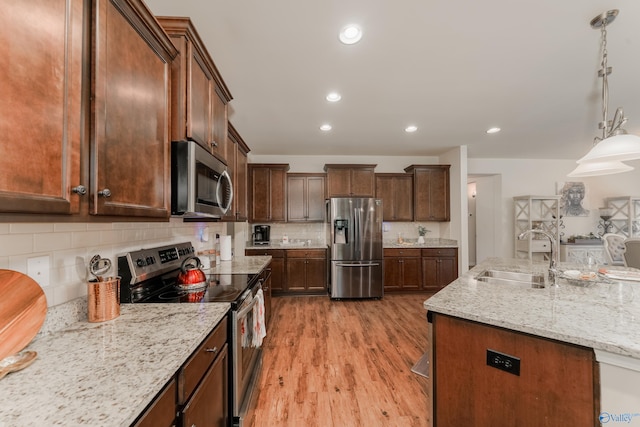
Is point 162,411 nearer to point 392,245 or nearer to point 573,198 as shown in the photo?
point 392,245

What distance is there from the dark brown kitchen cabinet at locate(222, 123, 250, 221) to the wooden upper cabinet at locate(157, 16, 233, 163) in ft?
2.67

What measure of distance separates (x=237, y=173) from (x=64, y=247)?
73.2 inches

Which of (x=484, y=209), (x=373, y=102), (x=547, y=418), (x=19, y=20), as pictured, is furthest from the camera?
(x=484, y=209)

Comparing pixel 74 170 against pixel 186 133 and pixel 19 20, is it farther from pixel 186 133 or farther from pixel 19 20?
pixel 186 133

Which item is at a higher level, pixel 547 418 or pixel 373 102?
pixel 373 102

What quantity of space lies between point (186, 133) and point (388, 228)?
414 cm

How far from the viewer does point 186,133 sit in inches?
53.5

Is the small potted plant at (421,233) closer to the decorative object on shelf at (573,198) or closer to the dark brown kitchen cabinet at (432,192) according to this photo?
the dark brown kitchen cabinet at (432,192)

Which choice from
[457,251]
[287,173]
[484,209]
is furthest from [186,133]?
[484,209]

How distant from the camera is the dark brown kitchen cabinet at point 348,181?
176 inches

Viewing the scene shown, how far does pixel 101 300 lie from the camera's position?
1112mm

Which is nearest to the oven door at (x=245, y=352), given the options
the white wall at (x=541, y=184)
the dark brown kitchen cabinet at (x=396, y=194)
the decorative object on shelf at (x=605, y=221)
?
the dark brown kitchen cabinet at (x=396, y=194)

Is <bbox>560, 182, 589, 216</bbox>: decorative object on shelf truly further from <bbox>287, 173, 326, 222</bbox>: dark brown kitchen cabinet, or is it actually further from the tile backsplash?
the tile backsplash

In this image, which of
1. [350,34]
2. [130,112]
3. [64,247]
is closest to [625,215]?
[350,34]
